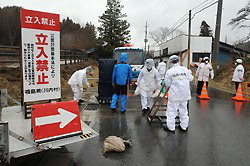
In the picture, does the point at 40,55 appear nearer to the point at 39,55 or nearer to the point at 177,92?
the point at 39,55

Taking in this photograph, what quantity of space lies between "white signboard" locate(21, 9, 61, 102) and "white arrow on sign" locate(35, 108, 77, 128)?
759mm

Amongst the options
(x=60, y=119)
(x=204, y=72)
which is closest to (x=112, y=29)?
(x=204, y=72)

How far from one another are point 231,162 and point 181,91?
1.75 metres

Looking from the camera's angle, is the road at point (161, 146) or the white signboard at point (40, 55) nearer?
the road at point (161, 146)

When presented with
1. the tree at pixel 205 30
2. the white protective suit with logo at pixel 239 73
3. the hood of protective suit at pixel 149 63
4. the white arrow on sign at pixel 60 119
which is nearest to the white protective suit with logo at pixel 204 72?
the white protective suit with logo at pixel 239 73

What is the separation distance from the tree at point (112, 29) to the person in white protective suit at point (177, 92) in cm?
2853

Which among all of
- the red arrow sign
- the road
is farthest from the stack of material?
the red arrow sign

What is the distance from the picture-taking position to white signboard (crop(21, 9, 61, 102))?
3.42 m

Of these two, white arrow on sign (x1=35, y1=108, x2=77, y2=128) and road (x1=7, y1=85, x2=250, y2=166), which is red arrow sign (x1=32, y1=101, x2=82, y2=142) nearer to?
white arrow on sign (x1=35, y1=108, x2=77, y2=128)

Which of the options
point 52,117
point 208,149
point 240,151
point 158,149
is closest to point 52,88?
point 52,117

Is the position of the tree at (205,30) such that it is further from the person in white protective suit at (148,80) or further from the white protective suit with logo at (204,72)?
the person in white protective suit at (148,80)

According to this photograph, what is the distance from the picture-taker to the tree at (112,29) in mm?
32938

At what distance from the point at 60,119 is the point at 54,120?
96 mm

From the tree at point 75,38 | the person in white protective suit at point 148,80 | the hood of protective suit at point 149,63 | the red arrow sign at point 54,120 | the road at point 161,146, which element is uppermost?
the tree at point 75,38
